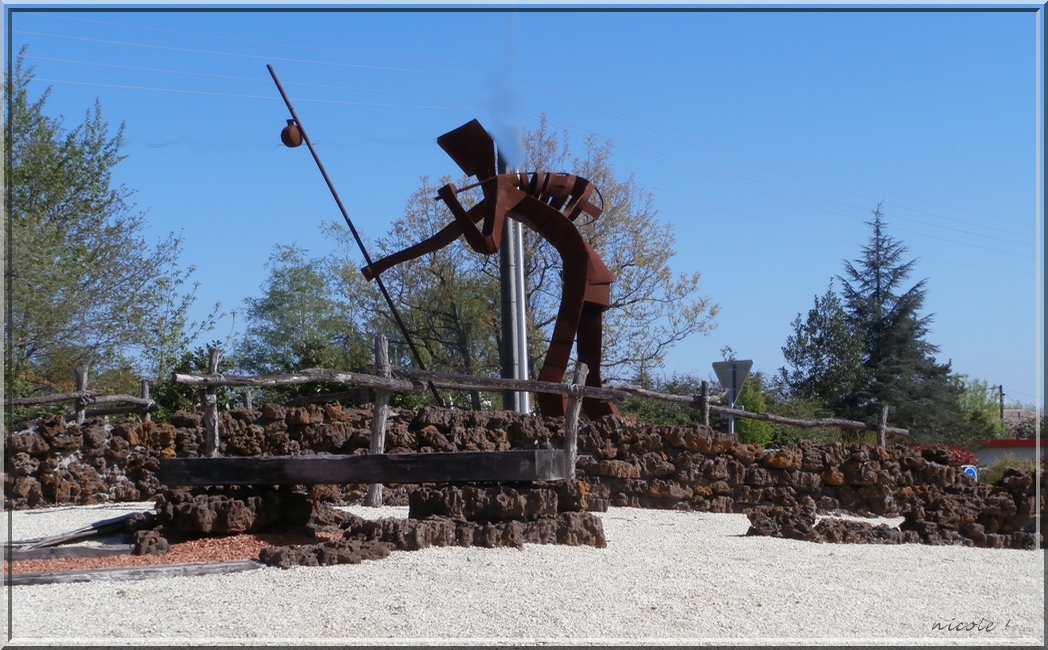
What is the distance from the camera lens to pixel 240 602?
5336 millimetres

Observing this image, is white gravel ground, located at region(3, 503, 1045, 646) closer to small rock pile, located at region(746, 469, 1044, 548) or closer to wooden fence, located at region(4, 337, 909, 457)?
small rock pile, located at region(746, 469, 1044, 548)

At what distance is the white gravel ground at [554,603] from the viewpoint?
4.85m

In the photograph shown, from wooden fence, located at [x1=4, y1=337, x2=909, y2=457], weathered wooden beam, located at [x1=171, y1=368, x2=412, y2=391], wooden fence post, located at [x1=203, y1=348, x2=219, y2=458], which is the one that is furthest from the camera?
wooden fence post, located at [x1=203, y1=348, x2=219, y2=458]

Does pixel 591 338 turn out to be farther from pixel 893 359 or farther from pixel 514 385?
pixel 893 359

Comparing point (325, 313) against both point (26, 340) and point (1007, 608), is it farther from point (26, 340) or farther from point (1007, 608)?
point (1007, 608)

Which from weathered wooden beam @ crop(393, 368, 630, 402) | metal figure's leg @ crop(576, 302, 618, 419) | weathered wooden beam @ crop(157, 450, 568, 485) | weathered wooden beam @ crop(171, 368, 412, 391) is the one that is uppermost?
metal figure's leg @ crop(576, 302, 618, 419)

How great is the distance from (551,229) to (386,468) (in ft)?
17.6

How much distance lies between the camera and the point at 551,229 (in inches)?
471

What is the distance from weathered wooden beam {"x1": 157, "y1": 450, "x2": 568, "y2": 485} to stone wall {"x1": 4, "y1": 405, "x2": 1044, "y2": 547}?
3.38 meters

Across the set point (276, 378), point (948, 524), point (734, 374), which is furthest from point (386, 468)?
point (734, 374)

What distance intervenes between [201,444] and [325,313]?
17391 mm

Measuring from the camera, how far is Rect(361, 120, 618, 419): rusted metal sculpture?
1135cm

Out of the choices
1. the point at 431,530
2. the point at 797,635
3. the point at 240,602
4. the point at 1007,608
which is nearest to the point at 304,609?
the point at 240,602

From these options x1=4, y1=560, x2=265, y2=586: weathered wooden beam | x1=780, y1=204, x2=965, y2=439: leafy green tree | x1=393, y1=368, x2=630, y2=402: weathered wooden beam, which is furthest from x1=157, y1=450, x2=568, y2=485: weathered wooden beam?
x1=780, y1=204, x2=965, y2=439: leafy green tree
